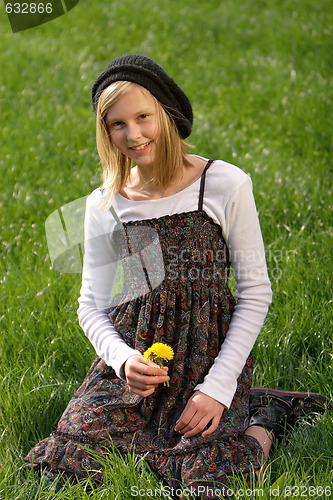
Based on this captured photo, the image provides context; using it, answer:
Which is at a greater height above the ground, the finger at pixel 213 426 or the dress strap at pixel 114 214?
the dress strap at pixel 114 214

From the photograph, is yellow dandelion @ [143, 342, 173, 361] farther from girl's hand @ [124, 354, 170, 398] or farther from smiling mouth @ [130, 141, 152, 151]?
smiling mouth @ [130, 141, 152, 151]

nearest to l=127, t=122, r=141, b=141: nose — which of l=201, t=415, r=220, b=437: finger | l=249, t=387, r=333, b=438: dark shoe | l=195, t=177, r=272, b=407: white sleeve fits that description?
l=195, t=177, r=272, b=407: white sleeve

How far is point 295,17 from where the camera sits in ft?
18.8

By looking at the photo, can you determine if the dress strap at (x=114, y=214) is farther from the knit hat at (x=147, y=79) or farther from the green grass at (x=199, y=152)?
the green grass at (x=199, y=152)

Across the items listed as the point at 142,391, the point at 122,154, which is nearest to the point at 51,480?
the point at 142,391

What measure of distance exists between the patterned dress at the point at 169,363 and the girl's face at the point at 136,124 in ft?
0.64

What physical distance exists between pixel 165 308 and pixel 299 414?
0.58 metres

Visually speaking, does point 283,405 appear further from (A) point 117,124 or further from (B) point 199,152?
(B) point 199,152

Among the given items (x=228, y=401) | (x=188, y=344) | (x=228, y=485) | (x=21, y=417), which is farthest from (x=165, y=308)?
(x=21, y=417)

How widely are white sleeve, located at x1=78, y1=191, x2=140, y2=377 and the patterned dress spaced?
0.21 feet

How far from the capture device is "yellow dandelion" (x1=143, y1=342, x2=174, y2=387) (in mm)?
1842

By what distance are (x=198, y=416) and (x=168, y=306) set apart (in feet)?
1.11

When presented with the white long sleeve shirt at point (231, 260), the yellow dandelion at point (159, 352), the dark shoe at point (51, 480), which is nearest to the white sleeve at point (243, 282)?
the white long sleeve shirt at point (231, 260)

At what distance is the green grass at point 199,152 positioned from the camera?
2281 mm
